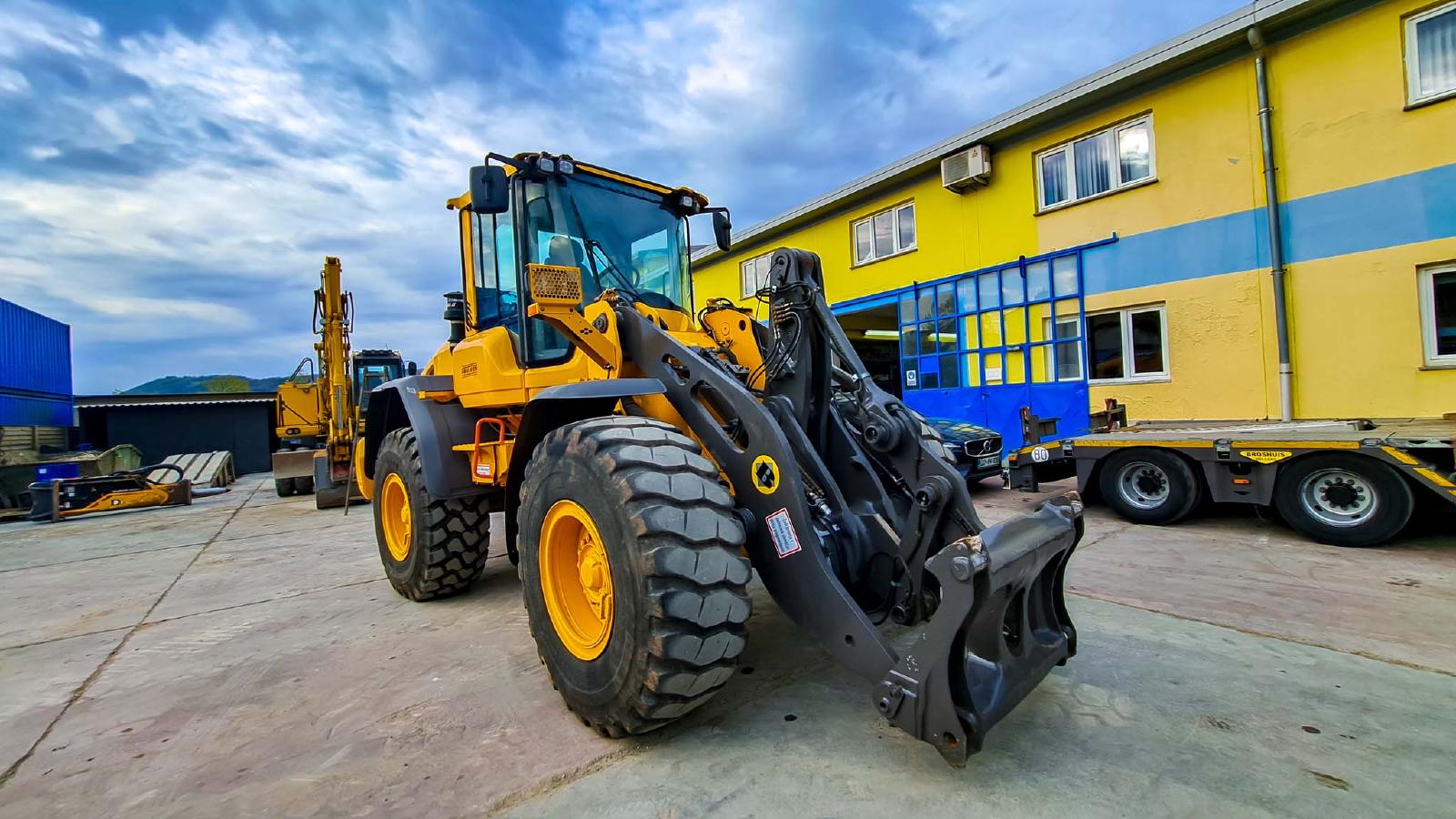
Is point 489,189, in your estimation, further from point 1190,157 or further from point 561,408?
point 1190,157

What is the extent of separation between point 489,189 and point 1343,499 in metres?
6.44

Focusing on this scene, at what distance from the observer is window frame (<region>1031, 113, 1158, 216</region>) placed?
353 inches

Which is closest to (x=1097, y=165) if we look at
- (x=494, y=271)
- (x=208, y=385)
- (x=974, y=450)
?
(x=974, y=450)

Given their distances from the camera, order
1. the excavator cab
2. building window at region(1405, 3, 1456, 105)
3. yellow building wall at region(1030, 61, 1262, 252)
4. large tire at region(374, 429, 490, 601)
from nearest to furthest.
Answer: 1. large tire at region(374, 429, 490, 601)
2. building window at region(1405, 3, 1456, 105)
3. yellow building wall at region(1030, 61, 1262, 252)
4. the excavator cab

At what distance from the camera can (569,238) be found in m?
3.74

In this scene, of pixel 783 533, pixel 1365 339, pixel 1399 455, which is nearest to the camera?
pixel 783 533

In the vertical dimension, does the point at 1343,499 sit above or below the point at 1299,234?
below

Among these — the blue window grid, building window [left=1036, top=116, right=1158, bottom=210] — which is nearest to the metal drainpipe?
building window [left=1036, top=116, right=1158, bottom=210]

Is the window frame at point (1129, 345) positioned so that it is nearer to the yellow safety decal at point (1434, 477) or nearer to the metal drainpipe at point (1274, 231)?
the metal drainpipe at point (1274, 231)

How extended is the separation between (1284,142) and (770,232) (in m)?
9.46

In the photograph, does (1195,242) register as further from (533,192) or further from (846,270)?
(533,192)

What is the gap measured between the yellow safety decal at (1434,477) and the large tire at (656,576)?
17.3ft

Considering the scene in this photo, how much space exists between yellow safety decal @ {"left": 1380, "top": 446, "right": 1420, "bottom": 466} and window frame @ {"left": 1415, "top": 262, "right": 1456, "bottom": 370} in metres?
3.44

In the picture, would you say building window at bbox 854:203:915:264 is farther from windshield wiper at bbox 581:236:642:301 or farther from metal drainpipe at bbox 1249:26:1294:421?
windshield wiper at bbox 581:236:642:301
